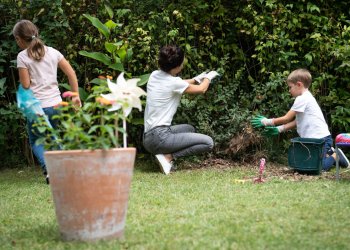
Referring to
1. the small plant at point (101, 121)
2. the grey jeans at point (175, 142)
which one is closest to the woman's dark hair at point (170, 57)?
the grey jeans at point (175, 142)

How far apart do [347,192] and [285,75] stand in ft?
7.15

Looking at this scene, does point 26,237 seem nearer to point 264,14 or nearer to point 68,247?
point 68,247

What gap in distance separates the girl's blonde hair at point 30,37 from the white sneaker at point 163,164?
5.07 feet

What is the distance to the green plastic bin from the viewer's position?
4.62 meters

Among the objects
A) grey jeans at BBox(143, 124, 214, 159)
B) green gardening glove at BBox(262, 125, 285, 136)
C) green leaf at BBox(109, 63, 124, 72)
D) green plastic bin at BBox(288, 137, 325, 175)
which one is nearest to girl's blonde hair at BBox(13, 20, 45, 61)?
green leaf at BBox(109, 63, 124, 72)

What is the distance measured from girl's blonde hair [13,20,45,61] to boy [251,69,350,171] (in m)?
2.31

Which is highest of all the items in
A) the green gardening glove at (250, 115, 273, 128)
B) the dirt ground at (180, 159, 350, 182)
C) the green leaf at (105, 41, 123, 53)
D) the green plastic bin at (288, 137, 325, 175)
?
the green leaf at (105, 41, 123, 53)

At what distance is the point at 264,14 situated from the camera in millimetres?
5758

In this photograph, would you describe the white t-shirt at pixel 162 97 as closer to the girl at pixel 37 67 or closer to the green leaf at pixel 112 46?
the green leaf at pixel 112 46

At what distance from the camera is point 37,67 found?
15.0 ft

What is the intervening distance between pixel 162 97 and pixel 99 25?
3.74 ft

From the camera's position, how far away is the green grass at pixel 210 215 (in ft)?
8.29

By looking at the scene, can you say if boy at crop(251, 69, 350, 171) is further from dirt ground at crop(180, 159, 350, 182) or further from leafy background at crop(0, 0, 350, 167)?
leafy background at crop(0, 0, 350, 167)

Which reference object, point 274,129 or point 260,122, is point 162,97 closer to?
point 260,122
